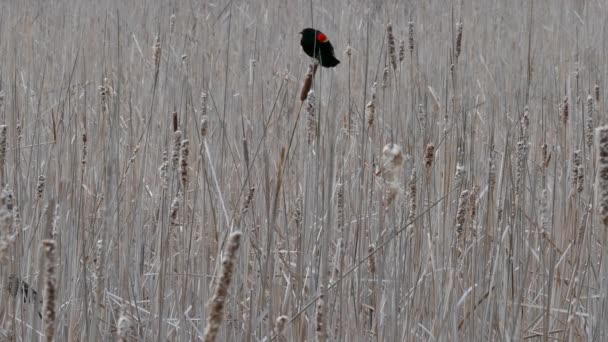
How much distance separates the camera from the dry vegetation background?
4.49 feet

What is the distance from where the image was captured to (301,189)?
89.8 inches

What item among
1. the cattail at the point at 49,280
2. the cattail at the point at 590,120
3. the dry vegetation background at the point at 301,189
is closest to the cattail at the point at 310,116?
the dry vegetation background at the point at 301,189

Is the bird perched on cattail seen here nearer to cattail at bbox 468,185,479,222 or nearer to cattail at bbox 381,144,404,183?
cattail at bbox 468,185,479,222

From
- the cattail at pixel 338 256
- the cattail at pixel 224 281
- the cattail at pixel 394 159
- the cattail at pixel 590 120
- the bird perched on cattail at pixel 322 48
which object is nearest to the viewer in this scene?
the cattail at pixel 224 281

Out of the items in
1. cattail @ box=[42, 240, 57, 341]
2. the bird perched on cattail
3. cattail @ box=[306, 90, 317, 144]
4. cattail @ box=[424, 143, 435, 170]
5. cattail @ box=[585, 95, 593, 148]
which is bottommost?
cattail @ box=[42, 240, 57, 341]

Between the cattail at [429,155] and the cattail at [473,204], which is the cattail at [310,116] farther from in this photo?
the cattail at [473,204]

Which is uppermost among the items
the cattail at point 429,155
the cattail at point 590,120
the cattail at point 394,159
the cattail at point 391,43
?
the cattail at point 391,43

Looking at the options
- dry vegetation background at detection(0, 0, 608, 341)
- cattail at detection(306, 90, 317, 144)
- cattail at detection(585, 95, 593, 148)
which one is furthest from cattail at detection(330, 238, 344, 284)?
cattail at detection(585, 95, 593, 148)

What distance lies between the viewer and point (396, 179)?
93 cm

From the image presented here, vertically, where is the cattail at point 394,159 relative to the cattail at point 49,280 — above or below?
above

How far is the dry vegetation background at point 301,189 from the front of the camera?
4.49 feet

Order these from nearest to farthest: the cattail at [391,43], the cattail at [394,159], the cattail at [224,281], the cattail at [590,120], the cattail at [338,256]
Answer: the cattail at [224,281], the cattail at [394,159], the cattail at [338,256], the cattail at [590,120], the cattail at [391,43]

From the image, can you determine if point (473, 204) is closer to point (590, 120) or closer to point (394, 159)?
point (590, 120)

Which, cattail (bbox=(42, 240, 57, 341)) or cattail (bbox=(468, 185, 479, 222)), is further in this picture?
cattail (bbox=(468, 185, 479, 222))
